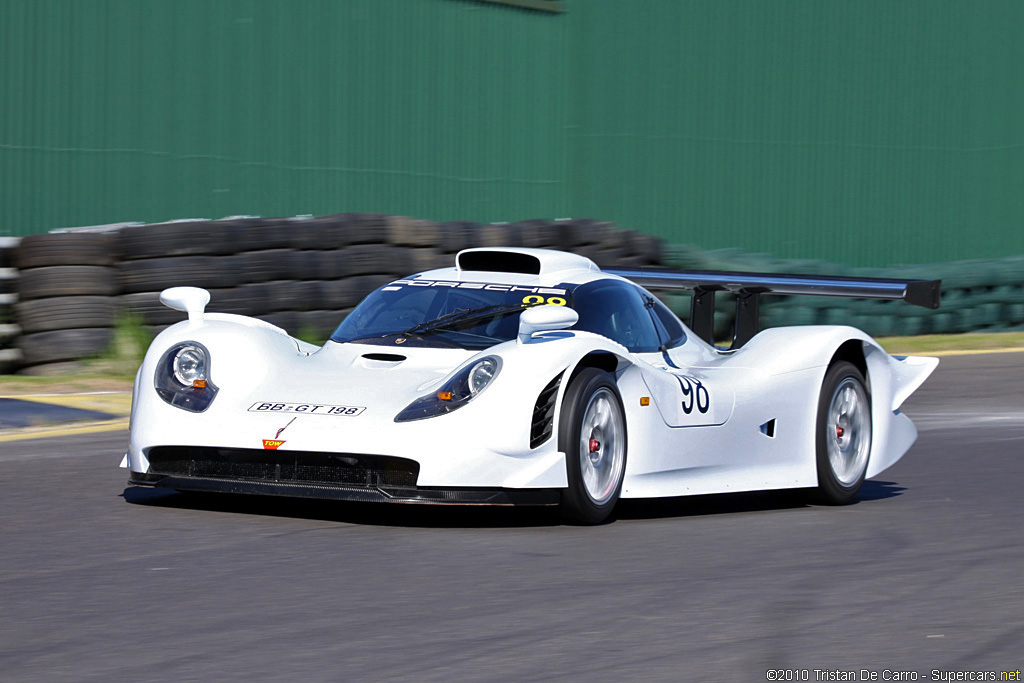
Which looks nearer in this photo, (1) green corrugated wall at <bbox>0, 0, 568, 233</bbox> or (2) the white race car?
(2) the white race car

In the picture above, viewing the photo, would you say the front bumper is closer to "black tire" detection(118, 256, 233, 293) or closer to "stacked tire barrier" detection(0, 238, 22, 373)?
"stacked tire barrier" detection(0, 238, 22, 373)

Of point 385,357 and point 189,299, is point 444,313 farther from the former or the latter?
point 189,299

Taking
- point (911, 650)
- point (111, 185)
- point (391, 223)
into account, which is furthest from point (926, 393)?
point (911, 650)

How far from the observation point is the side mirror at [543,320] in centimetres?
638

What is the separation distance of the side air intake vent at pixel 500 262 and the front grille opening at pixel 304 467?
1.81 m

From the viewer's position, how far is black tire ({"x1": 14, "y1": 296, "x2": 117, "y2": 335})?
1155 centimetres

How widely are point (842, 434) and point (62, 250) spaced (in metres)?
6.45

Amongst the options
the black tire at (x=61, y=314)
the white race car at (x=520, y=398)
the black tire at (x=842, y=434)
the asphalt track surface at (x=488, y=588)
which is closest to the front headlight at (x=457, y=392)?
the white race car at (x=520, y=398)

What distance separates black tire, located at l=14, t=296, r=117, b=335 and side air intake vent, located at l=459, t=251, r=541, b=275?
4935 millimetres

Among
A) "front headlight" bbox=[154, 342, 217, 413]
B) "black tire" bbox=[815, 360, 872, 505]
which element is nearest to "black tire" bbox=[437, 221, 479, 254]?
"black tire" bbox=[815, 360, 872, 505]

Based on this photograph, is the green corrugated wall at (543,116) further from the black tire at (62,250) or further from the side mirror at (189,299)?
the side mirror at (189,299)

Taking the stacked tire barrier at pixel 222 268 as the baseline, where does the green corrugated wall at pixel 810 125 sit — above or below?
above

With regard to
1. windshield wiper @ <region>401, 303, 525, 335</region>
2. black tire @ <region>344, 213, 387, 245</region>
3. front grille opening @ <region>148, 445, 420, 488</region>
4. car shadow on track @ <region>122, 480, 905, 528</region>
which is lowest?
car shadow on track @ <region>122, 480, 905, 528</region>

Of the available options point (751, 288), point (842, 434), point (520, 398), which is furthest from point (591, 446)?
point (751, 288)
